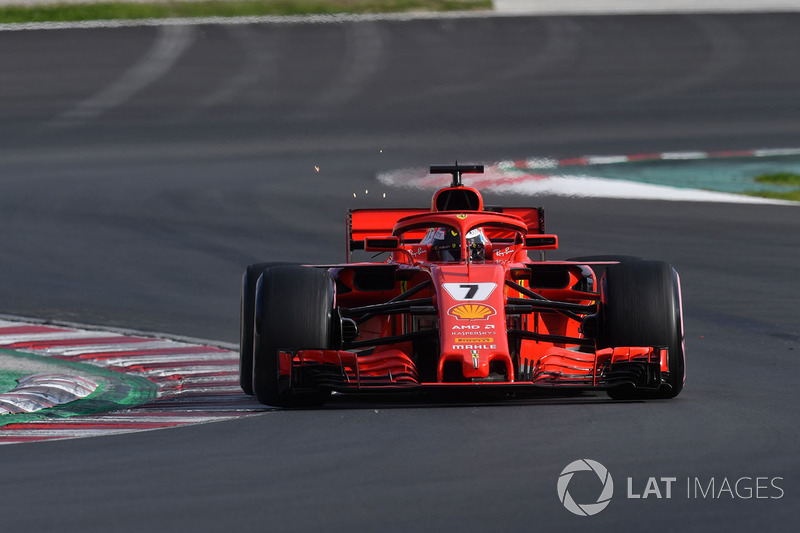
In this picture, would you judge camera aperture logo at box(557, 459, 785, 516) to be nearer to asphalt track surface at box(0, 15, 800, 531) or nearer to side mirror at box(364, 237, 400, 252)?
asphalt track surface at box(0, 15, 800, 531)

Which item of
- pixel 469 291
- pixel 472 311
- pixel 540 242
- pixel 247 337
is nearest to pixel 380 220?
pixel 540 242

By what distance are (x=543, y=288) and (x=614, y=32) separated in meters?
23.4

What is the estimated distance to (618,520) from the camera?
533 cm

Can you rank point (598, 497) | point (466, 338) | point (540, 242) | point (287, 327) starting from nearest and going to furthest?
point (598, 497) < point (466, 338) < point (287, 327) < point (540, 242)

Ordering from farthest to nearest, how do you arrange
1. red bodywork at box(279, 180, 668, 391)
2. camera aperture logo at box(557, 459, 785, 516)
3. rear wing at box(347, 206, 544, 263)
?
rear wing at box(347, 206, 544, 263) < red bodywork at box(279, 180, 668, 391) < camera aperture logo at box(557, 459, 785, 516)

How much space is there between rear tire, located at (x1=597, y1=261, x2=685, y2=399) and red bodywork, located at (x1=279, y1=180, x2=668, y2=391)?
0.25 ft

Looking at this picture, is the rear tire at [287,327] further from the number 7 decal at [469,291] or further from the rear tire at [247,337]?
the rear tire at [247,337]

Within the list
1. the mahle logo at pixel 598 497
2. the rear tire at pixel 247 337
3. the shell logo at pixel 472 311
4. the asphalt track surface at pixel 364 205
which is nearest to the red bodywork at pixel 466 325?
the shell logo at pixel 472 311

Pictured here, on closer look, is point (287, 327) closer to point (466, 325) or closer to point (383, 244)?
point (466, 325)

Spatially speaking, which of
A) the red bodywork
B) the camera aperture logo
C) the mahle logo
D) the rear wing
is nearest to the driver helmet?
the red bodywork

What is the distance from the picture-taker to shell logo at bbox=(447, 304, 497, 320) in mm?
8359

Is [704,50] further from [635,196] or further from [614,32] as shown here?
[635,196]

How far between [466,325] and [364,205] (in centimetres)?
953

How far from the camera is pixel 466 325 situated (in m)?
8.32
